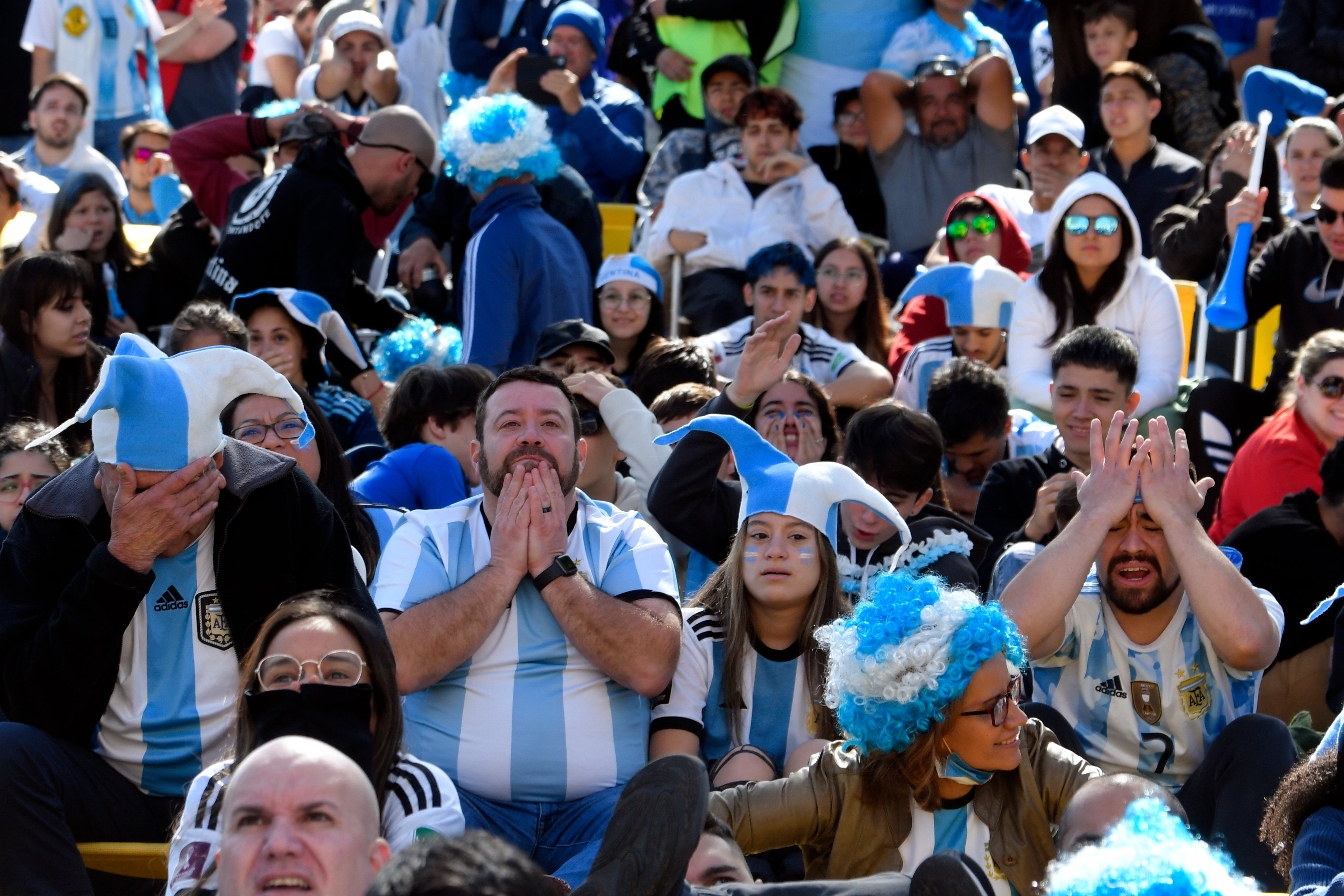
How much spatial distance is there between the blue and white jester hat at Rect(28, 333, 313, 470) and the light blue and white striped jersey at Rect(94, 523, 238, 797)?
27 centimetres

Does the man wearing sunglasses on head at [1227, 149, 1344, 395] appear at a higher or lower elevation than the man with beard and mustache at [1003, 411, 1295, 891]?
higher

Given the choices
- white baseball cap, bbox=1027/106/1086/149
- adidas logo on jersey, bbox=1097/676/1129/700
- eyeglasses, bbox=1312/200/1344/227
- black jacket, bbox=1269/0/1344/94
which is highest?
black jacket, bbox=1269/0/1344/94

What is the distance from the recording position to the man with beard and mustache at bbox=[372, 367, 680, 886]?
3.51 m

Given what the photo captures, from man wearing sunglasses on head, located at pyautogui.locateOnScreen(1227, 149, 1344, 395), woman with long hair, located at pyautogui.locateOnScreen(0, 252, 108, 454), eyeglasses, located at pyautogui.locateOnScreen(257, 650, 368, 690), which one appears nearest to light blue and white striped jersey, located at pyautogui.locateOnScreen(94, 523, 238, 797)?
eyeglasses, located at pyautogui.locateOnScreen(257, 650, 368, 690)

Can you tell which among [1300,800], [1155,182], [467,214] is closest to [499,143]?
[467,214]

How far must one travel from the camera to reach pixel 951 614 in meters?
3.24

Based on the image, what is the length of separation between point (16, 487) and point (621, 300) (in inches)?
106

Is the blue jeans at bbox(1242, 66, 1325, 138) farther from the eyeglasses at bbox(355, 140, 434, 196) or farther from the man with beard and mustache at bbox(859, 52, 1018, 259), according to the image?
the eyeglasses at bbox(355, 140, 434, 196)

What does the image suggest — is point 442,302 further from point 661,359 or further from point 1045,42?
point 1045,42

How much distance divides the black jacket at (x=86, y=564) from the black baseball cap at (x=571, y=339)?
7.99 ft

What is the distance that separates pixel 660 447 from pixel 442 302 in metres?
2.68

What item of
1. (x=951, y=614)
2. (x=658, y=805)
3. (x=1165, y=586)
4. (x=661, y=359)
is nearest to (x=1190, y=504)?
(x=1165, y=586)

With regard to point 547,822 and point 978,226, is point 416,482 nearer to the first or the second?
point 547,822

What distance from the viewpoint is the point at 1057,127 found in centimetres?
702
